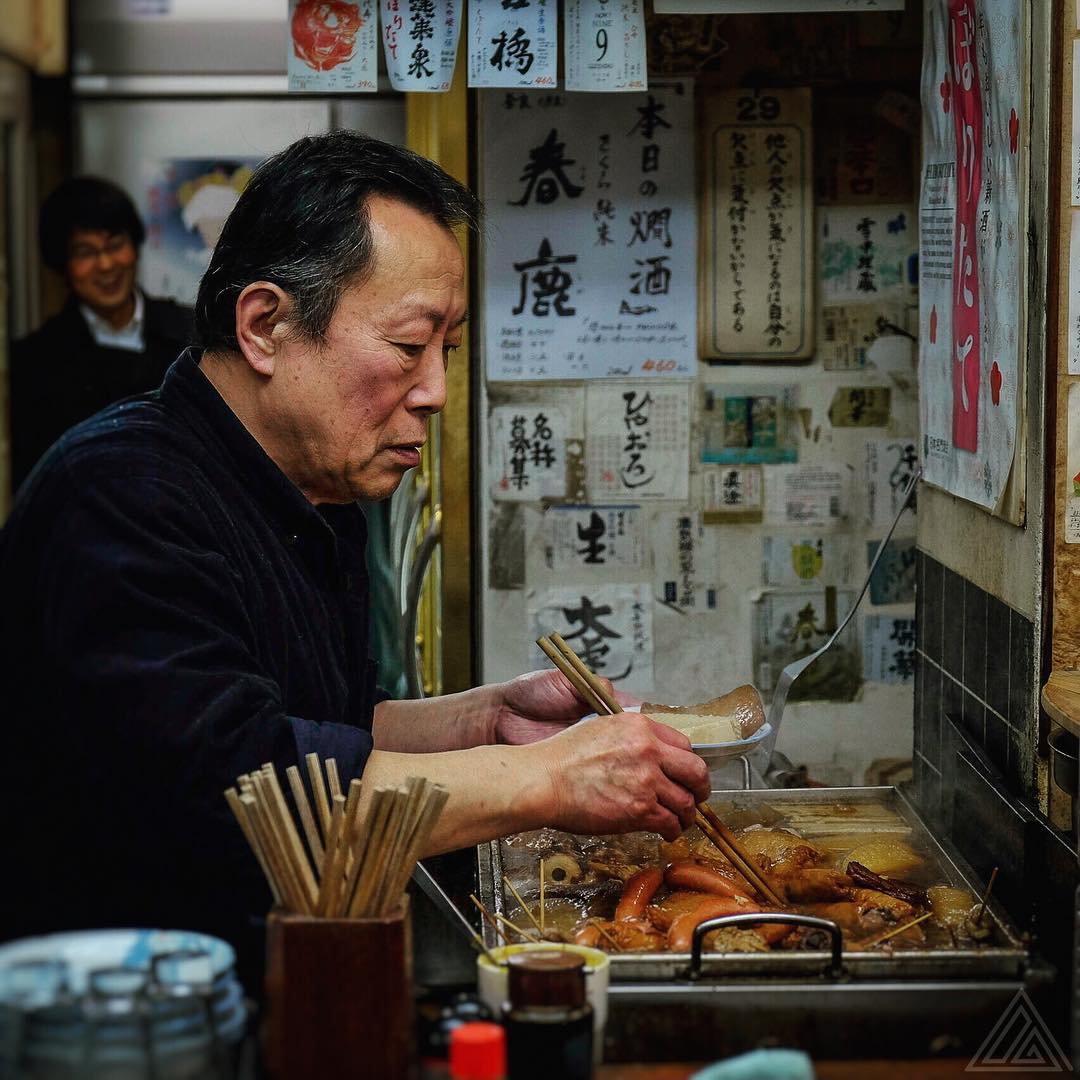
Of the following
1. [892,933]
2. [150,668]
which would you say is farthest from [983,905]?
[150,668]

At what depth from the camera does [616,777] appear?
260cm

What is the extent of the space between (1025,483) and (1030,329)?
286 millimetres

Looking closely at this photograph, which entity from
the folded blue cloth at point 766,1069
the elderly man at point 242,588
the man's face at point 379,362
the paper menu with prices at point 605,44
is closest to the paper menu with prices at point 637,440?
the paper menu with prices at point 605,44

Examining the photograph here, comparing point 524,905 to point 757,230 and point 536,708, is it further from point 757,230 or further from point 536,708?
point 757,230

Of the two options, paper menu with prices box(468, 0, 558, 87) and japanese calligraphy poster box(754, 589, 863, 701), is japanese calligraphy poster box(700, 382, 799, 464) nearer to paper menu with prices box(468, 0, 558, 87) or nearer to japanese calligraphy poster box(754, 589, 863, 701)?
japanese calligraphy poster box(754, 589, 863, 701)

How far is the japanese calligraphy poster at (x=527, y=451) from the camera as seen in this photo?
16.1 feet

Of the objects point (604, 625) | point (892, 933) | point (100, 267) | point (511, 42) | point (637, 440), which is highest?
point (511, 42)

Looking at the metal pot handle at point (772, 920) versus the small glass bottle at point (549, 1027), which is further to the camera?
the metal pot handle at point (772, 920)

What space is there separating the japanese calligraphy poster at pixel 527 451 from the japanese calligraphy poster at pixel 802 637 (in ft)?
2.66

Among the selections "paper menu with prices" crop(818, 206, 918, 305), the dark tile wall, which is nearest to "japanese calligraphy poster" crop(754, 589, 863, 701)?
"paper menu with prices" crop(818, 206, 918, 305)

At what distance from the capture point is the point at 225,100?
7.02m

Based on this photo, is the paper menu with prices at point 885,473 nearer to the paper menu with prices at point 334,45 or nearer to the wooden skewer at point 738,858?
the paper menu with prices at point 334,45

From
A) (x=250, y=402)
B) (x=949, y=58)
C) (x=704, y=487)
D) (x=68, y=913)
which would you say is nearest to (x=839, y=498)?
(x=704, y=487)

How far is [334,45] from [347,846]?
267 cm
